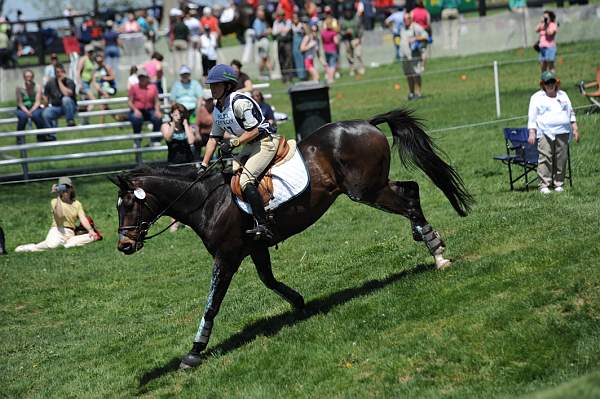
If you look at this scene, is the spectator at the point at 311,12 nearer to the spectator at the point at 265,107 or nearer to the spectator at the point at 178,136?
the spectator at the point at 265,107

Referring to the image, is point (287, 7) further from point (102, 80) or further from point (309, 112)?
point (309, 112)

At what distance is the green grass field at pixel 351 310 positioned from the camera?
9062mm

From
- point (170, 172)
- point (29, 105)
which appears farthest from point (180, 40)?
point (170, 172)

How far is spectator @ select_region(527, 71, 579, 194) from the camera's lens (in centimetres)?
1619

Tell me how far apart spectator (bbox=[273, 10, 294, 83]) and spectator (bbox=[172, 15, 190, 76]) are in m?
3.65

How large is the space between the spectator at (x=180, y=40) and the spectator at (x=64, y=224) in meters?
17.2

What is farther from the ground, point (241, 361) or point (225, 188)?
point (225, 188)

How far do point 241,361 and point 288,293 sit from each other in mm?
1371

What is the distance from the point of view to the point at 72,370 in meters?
11.9

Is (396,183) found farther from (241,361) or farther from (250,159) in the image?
(241,361)

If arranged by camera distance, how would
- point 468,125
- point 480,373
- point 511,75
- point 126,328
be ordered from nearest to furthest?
point 480,373
point 126,328
point 468,125
point 511,75

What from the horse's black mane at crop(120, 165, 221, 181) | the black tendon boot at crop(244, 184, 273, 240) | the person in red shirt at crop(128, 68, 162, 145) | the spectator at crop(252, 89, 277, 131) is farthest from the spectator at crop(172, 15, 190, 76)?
the black tendon boot at crop(244, 184, 273, 240)

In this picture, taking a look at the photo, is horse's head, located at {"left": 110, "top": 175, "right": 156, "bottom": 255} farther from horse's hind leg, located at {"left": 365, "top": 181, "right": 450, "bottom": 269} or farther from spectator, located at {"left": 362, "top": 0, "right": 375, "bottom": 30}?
spectator, located at {"left": 362, "top": 0, "right": 375, "bottom": 30}

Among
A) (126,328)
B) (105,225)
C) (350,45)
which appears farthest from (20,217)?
(350,45)
